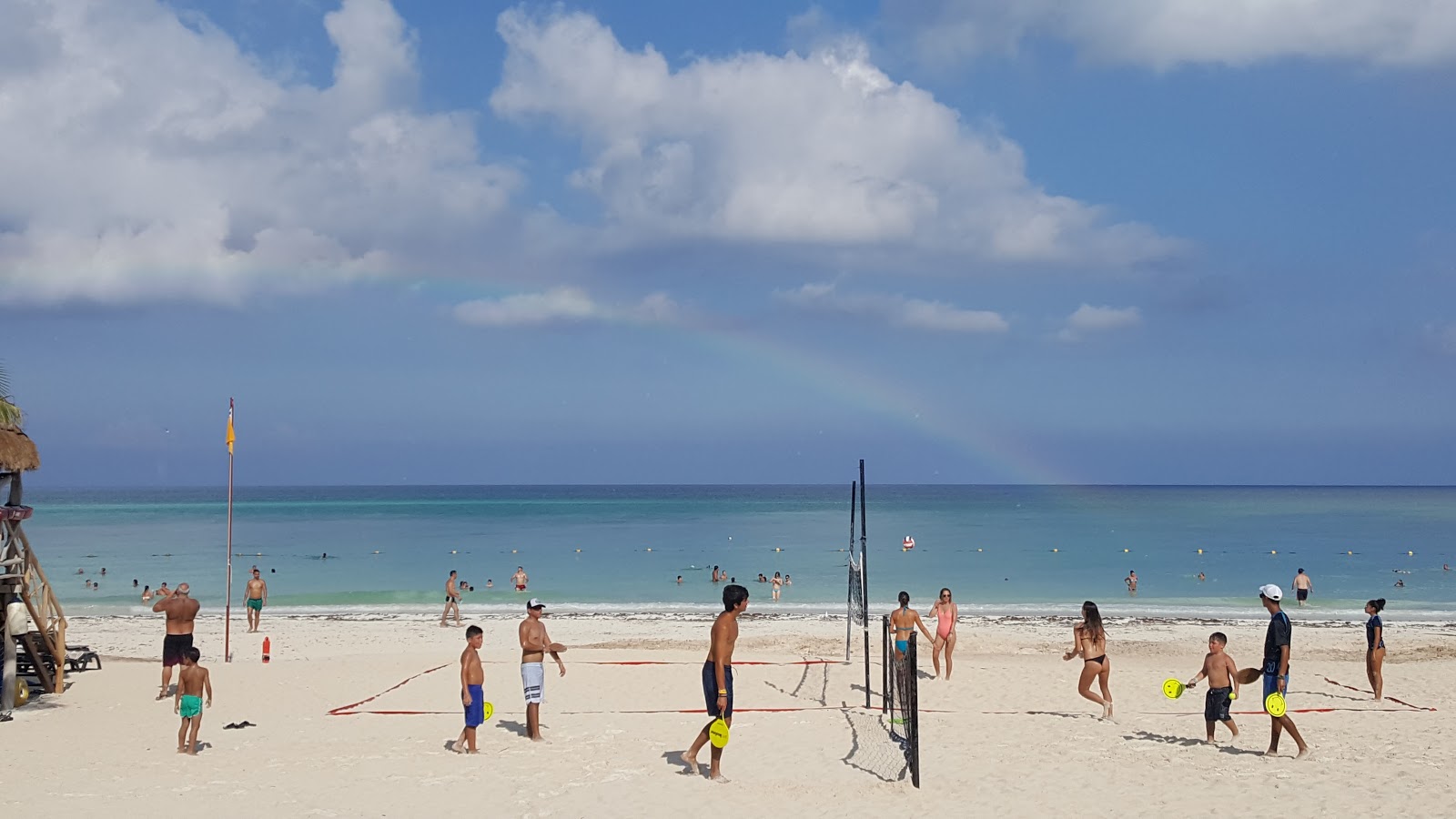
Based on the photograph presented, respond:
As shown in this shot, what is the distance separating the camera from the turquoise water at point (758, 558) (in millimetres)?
38750

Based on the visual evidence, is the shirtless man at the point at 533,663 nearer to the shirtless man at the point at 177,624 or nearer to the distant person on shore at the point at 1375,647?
the shirtless man at the point at 177,624

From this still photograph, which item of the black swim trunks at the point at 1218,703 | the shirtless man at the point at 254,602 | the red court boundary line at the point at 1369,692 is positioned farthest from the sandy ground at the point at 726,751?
the shirtless man at the point at 254,602

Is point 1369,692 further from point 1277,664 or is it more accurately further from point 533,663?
point 533,663

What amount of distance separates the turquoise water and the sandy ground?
16724mm

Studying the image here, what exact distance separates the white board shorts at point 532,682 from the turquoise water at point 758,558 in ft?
71.8

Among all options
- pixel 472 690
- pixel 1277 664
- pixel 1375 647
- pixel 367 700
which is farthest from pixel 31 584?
pixel 1375 647

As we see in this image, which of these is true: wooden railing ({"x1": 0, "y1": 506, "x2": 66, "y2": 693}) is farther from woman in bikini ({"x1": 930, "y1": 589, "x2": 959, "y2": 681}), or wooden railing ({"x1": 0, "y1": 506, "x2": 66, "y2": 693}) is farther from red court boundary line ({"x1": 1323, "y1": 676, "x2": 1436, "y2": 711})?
red court boundary line ({"x1": 1323, "y1": 676, "x2": 1436, "y2": 711})

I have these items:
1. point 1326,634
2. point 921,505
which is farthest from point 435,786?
point 921,505

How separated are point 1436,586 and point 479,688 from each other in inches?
1813

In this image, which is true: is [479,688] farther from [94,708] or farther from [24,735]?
[94,708]

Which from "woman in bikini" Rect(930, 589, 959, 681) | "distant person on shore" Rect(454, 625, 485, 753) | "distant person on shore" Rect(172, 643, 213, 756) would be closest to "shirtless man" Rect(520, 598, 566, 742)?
"distant person on shore" Rect(454, 625, 485, 753)

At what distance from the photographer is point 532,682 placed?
38.2 feet

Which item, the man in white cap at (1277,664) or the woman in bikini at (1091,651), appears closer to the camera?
the man in white cap at (1277,664)

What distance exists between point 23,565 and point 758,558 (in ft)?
161
